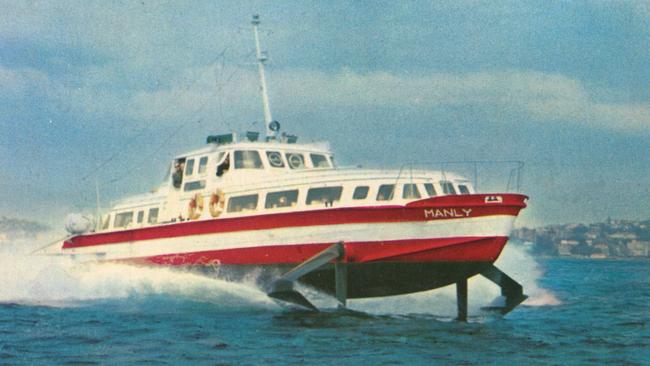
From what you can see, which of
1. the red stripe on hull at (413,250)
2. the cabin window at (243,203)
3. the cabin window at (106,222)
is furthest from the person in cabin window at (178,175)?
the red stripe on hull at (413,250)

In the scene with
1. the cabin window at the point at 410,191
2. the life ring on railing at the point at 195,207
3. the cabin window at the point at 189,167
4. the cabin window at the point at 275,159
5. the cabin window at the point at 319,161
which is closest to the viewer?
the cabin window at the point at 410,191

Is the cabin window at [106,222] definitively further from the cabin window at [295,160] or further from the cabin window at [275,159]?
the cabin window at [295,160]

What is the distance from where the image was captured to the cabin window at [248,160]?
25531mm

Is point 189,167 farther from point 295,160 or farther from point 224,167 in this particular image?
point 295,160

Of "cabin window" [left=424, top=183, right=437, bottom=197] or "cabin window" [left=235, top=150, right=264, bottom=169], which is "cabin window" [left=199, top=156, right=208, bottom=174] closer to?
"cabin window" [left=235, top=150, right=264, bottom=169]

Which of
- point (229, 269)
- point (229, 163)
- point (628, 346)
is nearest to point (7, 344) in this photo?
point (229, 269)

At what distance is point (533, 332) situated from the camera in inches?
794

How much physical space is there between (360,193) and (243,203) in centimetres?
447

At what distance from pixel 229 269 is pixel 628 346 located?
11928 mm

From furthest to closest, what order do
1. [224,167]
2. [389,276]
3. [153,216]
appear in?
[153,216] < [224,167] < [389,276]

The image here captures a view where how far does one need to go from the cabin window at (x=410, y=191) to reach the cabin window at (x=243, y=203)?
5.05m

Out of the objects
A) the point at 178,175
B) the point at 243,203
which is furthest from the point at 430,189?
the point at 178,175

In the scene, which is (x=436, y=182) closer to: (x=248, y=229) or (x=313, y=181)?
(x=313, y=181)

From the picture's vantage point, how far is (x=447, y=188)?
22.0m
